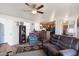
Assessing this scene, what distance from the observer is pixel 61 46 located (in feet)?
7.01

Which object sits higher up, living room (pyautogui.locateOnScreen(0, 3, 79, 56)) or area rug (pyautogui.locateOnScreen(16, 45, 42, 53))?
living room (pyautogui.locateOnScreen(0, 3, 79, 56))

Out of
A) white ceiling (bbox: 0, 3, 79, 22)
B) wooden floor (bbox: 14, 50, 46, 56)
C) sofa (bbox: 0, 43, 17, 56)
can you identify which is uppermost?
white ceiling (bbox: 0, 3, 79, 22)

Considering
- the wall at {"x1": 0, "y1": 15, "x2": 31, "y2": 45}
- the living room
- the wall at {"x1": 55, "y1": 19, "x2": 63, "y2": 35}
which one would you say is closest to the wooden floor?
the living room

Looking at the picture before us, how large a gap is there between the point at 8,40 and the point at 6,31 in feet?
0.58

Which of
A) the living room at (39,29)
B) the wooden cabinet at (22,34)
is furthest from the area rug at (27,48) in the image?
the wooden cabinet at (22,34)

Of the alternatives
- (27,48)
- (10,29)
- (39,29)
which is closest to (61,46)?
(39,29)

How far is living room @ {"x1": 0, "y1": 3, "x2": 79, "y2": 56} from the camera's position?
2.07 m

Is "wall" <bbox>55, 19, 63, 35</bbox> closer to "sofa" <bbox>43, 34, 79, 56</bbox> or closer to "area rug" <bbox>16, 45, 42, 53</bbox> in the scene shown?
"sofa" <bbox>43, 34, 79, 56</bbox>

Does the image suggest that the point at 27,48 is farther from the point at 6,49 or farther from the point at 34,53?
the point at 6,49

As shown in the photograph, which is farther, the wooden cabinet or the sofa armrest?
the wooden cabinet

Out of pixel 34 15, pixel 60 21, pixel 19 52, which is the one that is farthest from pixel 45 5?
pixel 19 52

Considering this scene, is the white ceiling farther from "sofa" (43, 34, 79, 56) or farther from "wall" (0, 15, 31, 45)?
"sofa" (43, 34, 79, 56)

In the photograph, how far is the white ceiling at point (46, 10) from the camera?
206 centimetres

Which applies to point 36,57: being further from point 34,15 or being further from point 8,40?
point 34,15
